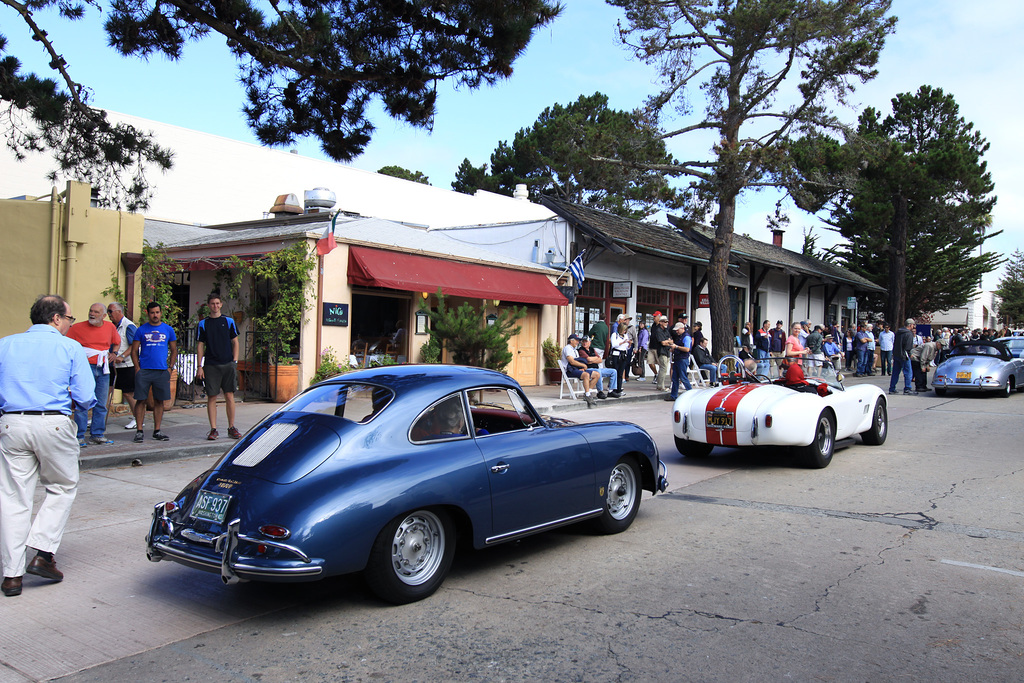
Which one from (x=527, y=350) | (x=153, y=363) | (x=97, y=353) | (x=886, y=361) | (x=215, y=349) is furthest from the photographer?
(x=886, y=361)

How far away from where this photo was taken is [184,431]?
36.6ft

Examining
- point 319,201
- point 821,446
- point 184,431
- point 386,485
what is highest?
point 319,201

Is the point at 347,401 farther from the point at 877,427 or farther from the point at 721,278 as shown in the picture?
the point at 721,278

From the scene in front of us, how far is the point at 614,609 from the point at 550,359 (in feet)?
53.9

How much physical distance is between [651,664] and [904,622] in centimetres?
163

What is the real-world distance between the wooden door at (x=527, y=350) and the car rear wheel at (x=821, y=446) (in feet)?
37.1

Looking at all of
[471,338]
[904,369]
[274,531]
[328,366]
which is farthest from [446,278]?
[274,531]

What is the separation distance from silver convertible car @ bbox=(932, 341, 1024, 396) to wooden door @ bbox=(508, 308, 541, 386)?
32.8 feet

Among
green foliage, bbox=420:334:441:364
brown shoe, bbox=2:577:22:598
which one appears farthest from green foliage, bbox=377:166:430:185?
brown shoe, bbox=2:577:22:598

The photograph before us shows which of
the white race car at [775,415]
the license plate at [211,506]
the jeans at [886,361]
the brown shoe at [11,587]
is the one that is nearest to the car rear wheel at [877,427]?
the white race car at [775,415]

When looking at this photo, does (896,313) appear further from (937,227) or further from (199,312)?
(199,312)

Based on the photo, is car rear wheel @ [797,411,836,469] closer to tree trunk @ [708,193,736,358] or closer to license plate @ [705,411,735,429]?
license plate @ [705,411,735,429]

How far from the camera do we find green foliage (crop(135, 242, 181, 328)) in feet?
44.5

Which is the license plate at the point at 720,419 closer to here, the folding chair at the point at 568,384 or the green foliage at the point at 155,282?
the folding chair at the point at 568,384
